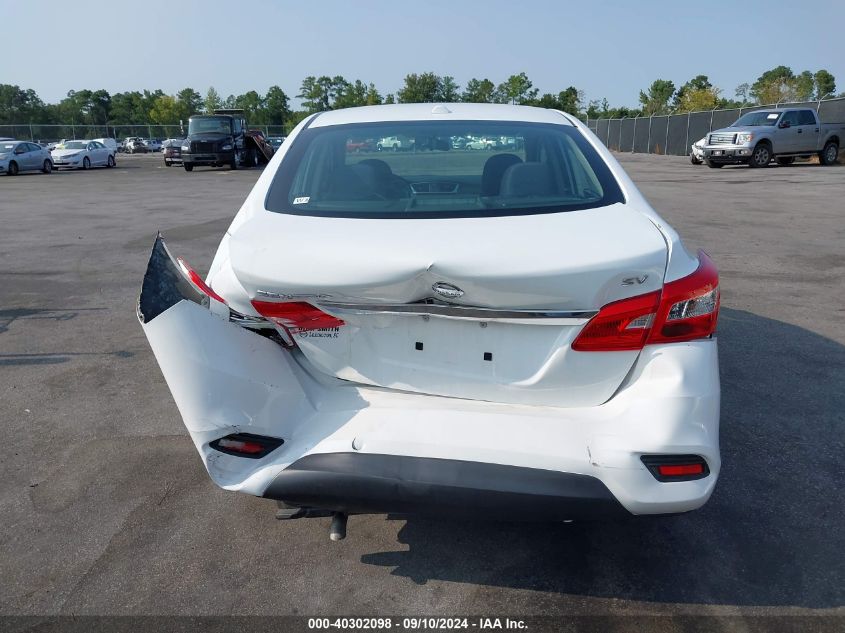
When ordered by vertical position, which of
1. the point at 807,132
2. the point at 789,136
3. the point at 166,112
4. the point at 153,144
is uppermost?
the point at 166,112

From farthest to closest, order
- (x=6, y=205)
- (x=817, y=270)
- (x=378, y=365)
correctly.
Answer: (x=6, y=205)
(x=817, y=270)
(x=378, y=365)

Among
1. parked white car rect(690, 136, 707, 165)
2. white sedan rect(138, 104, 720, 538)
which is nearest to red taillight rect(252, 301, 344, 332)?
white sedan rect(138, 104, 720, 538)

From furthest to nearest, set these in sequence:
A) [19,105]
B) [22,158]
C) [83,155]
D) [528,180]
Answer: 1. [19,105]
2. [83,155]
3. [22,158]
4. [528,180]

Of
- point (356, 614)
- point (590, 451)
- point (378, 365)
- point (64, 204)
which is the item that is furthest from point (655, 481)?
point (64, 204)

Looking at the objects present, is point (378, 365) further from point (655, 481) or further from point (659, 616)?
point (659, 616)

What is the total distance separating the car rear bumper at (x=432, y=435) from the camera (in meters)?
2.10

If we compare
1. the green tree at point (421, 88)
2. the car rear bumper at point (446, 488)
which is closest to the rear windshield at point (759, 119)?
the car rear bumper at point (446, 488)

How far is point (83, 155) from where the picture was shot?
34.3 metres

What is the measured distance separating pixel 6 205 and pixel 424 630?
17157 millimetres

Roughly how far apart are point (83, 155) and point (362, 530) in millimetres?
36788

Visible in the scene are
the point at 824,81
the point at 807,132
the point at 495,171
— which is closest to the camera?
the point at 495,171

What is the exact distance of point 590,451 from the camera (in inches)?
83.1

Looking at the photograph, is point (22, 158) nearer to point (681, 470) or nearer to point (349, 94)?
point (681, 470)

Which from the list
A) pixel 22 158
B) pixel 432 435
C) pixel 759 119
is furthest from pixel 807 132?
pixel 22 158
